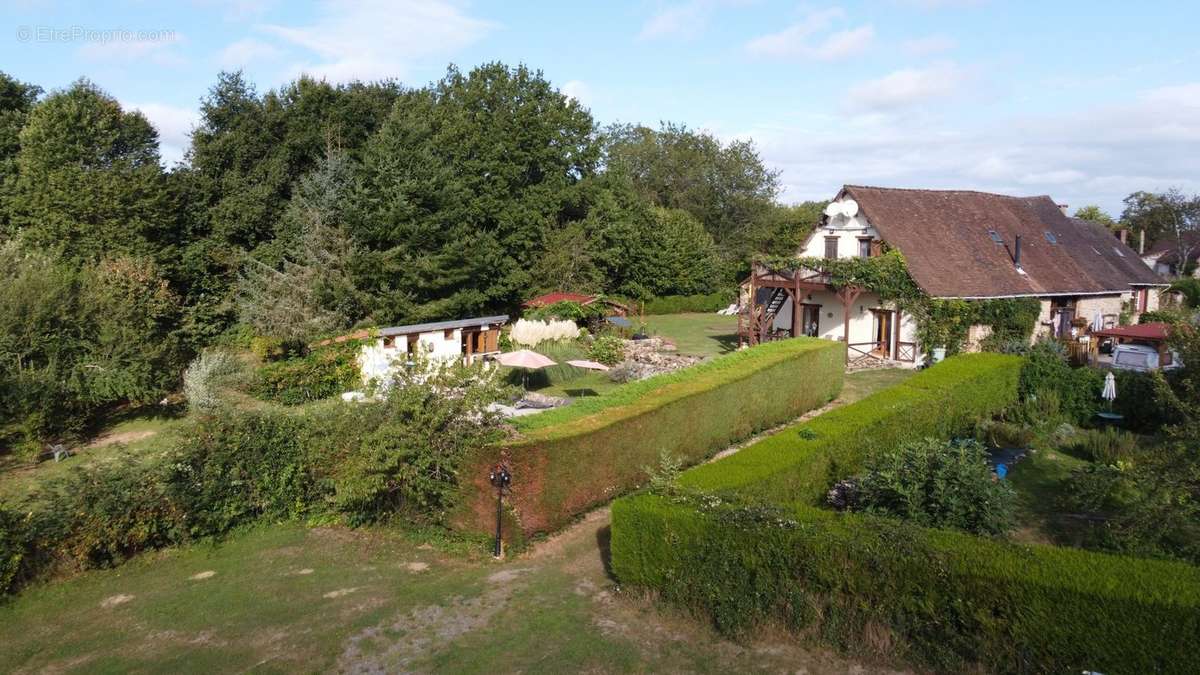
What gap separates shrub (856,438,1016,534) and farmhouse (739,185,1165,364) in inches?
670

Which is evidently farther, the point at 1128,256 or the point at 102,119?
the point at 1128,256

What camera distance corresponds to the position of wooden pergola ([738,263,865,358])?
2833cm

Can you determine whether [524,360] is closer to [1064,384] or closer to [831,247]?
[1064,384]

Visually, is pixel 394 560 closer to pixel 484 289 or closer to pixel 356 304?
pixel 356 304

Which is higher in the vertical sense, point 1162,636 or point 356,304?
point 356,304

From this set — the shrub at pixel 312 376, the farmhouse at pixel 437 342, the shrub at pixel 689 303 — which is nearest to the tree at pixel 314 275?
the shrub at pixel 312 376

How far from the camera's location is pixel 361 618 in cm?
965

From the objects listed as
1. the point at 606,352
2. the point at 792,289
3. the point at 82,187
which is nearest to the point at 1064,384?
the point at 792,289

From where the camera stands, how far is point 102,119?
34562mm

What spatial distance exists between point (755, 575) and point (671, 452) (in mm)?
6305

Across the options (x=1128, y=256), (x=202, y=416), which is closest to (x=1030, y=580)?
(x=202, y=416)

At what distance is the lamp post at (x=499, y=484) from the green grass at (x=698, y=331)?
67.4 feet

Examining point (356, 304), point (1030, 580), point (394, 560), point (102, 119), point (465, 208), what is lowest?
point (394, 560)

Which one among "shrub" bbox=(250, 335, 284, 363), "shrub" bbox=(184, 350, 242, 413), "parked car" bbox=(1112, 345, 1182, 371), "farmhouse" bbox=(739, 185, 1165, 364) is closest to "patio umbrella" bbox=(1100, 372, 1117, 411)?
"parked car" bbox=(1112, 345, 1182, 371)
